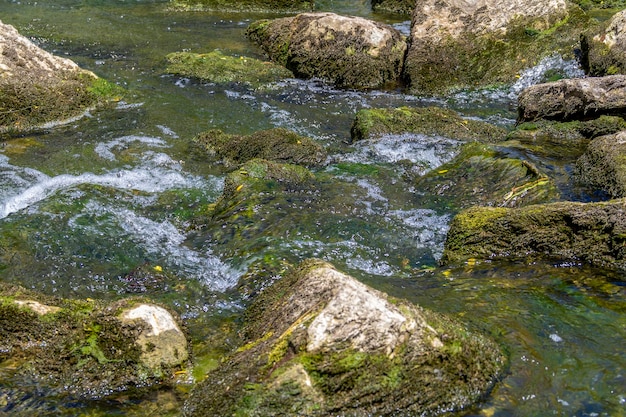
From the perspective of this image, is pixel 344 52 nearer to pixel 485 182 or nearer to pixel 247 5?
pixel 485 182

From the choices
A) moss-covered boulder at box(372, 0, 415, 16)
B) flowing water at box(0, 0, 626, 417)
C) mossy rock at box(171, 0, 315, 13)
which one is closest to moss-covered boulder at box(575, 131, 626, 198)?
flowing water at box(0, 0, 626, 417)

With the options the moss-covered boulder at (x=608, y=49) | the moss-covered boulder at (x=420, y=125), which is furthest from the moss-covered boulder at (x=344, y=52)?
the moss-covered boulder at (x=608, y=49)

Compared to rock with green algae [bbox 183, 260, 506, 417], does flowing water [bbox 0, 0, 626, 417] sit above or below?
below

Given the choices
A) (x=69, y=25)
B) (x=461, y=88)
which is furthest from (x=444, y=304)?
(x=69, y=25)

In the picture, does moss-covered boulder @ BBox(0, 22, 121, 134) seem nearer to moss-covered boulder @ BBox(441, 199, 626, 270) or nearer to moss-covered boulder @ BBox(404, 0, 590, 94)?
moss-covered boulder @ BBox(404, 0, 590, 94)

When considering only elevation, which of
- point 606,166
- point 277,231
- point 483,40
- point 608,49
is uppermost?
point 608,49

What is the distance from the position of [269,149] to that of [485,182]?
3049 millimetres

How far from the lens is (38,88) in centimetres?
1067

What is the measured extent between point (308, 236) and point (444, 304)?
2.02 metres

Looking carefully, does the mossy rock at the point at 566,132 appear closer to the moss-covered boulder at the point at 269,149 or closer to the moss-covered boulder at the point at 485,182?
the moss-covered boulder at the point at 485,182

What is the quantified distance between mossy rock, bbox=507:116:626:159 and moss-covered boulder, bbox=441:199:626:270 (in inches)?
116

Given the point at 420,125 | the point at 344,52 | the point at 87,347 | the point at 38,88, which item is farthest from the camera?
the point at 344,52

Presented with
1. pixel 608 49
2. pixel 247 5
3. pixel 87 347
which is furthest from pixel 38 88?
pixel 608 49

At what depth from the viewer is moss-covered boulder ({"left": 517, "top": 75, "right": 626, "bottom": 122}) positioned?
987cm
